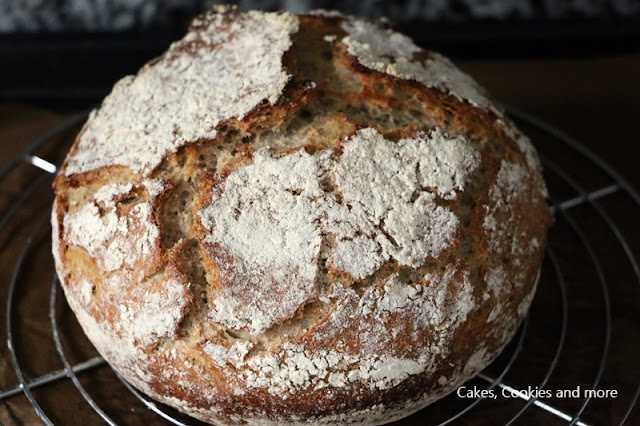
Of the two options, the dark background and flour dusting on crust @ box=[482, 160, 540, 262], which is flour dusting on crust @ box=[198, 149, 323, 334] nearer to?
flour dusting on crust @ box=[482, 160, 540, 262]

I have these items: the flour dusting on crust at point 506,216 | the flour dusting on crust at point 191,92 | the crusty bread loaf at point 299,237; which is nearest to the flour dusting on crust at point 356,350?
the crusty bread loaf at point 299,237

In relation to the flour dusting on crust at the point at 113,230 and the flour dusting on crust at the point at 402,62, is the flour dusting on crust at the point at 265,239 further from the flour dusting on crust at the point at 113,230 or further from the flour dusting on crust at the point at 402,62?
the flour dusting on crust at the point at 402,62

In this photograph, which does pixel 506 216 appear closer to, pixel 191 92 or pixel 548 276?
pixel 548 276

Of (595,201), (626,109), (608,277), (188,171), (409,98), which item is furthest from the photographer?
(626,109)

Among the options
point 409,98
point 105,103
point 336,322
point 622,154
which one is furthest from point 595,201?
point 105,103

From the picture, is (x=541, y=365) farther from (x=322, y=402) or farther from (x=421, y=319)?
(x=322, y=402)

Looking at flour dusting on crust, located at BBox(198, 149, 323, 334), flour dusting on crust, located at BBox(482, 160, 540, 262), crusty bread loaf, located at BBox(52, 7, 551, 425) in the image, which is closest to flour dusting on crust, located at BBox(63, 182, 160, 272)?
crusty bread loaf, located at BBox(52, 7, 551, 425)
